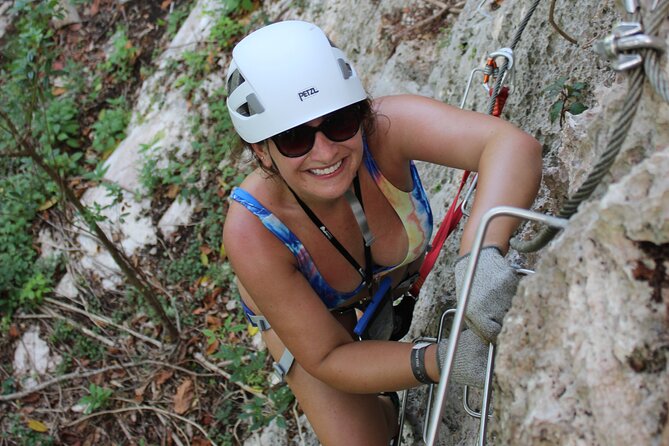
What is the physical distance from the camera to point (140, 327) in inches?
188

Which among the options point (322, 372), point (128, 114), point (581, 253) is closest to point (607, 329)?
point (581, 253)

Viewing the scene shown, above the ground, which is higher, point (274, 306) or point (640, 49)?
point (640, 49)

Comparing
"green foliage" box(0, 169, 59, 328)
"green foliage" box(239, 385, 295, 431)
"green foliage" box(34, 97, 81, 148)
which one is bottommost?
"green foliage" box(239, 385, 295, 431)

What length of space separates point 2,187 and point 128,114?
1269 mm

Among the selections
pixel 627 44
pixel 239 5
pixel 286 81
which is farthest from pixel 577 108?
pixel 239 5

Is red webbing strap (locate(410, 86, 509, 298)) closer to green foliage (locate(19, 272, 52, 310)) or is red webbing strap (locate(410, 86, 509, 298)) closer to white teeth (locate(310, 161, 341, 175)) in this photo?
white teeth (locate(310, 161, 341, 175))

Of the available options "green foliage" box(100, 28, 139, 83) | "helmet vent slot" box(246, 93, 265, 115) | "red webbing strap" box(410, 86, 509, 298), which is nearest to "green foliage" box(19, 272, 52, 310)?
"green foliage" box(100, 28, 139, 83)

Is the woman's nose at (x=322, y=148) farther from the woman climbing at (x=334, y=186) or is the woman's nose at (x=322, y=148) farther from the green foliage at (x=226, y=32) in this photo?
the green foliage at (x=226, y=32)

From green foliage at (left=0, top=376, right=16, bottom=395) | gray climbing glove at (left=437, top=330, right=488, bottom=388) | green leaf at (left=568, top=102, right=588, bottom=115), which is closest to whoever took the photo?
gray climbing glove at (left=437, top=330, right=488, bottom=388)

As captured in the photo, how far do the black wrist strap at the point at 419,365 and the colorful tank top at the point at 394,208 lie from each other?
1.92 ft

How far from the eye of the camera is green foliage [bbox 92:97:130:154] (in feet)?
19.3

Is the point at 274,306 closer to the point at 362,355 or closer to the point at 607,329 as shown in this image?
the point at 362,355

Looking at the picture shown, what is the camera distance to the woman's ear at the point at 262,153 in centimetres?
216

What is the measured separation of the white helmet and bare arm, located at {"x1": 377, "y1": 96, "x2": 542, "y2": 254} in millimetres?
178
